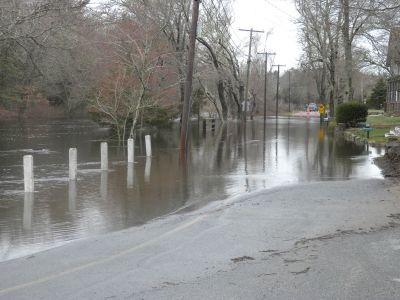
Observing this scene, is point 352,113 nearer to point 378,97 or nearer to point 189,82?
point 189,82

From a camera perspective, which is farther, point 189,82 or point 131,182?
point 189,82

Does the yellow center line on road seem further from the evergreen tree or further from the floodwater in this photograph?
the evergreen tree

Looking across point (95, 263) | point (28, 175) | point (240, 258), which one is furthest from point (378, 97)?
point (95, 263)

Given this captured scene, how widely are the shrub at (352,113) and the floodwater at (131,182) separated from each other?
13560 mm

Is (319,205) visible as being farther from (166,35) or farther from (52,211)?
(166,35)

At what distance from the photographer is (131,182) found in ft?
43.9

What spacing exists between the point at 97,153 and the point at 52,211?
12.5m

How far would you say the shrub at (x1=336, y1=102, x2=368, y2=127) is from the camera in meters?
36.9

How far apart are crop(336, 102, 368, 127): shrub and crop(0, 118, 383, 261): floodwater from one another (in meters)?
13.6

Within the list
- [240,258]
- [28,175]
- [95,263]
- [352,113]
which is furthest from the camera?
[352,113]

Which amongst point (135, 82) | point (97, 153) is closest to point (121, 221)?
point (97, 153)

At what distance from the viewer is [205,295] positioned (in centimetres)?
518

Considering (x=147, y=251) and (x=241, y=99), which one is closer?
(x=147, y=251)

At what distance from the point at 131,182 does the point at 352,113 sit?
88.3 feet
